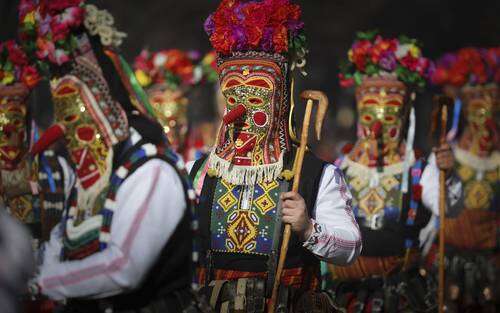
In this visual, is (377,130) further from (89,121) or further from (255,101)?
(89,121)

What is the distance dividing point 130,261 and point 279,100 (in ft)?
6.38

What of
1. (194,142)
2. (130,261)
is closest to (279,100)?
(130,261)

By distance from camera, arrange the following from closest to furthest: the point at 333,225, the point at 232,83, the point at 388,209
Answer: the point at 333,225 → the point at 232,83 → the point at 388,209

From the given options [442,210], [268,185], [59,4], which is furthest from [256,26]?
[442,210]

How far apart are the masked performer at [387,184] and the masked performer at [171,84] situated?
296cm

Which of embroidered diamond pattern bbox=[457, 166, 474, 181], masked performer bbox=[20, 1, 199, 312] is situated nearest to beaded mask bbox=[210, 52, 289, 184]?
masked performer bbox=[20, 1, 199, 312]

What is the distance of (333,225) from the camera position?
4.89 metres

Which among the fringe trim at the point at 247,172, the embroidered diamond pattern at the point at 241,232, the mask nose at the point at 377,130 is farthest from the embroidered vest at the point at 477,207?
the embroidered diamond pattern at the point at 241,232

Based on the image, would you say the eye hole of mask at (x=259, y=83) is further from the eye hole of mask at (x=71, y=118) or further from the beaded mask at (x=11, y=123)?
the beaded mask at (x=11, y=123)

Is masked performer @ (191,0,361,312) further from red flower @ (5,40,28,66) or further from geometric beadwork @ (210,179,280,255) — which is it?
red flower @ (5,40,28,66)

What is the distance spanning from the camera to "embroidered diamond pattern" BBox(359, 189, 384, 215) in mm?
7312

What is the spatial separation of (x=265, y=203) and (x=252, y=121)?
515 millimetres

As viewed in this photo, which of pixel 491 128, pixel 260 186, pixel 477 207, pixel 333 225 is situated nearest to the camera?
pixel 333 225

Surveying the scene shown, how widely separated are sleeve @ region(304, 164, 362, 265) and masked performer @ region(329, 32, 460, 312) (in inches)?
83.3
